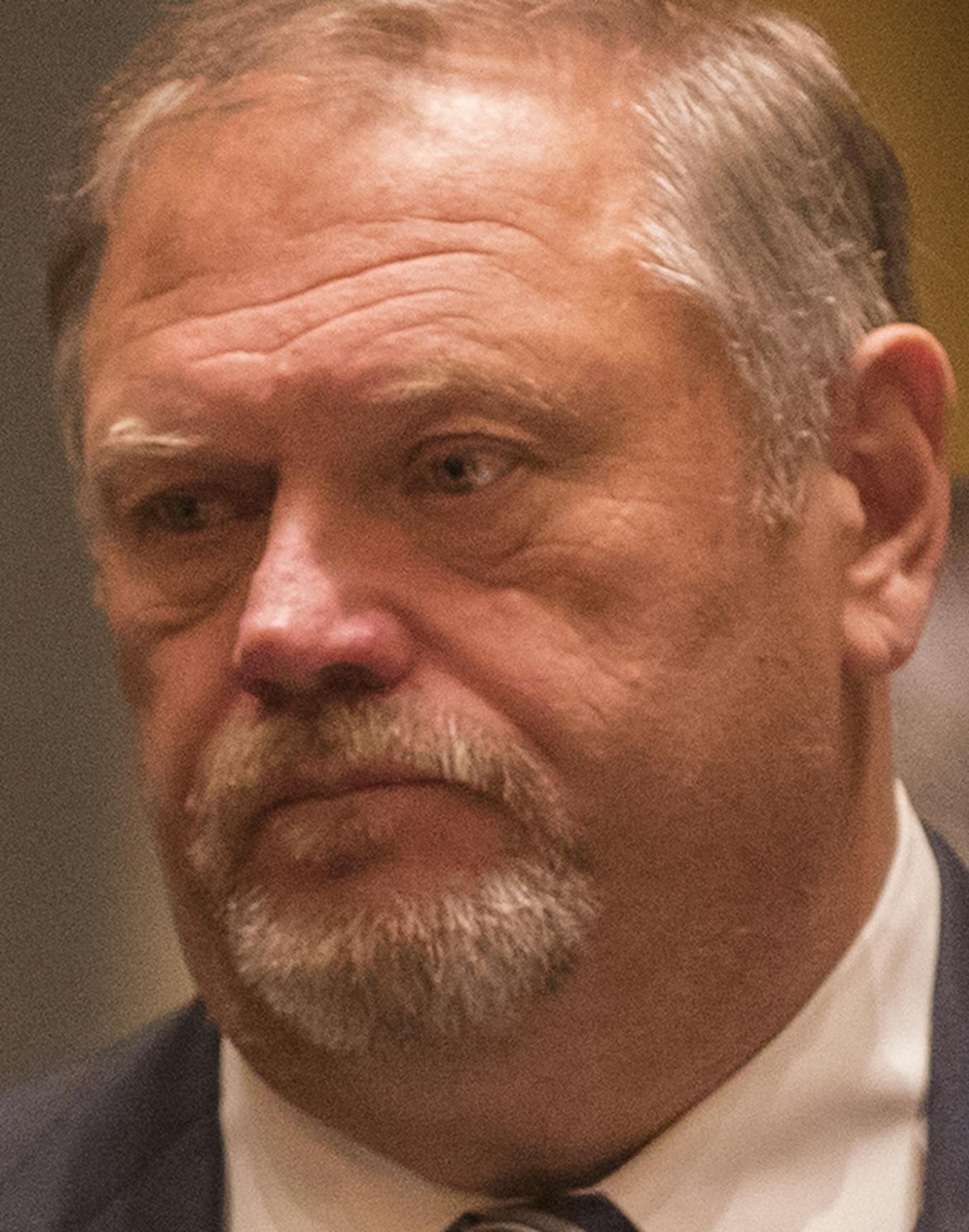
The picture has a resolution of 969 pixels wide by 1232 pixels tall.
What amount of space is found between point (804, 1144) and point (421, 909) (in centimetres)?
30

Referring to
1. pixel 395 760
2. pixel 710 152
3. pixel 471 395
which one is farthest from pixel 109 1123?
pixel 710 152

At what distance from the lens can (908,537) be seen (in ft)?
3.32

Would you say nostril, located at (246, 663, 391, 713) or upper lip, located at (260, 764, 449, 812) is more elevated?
nostril, located at (246, 663, 391, 713)

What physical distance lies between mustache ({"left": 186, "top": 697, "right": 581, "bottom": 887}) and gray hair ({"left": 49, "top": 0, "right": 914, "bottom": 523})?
0.69 ft

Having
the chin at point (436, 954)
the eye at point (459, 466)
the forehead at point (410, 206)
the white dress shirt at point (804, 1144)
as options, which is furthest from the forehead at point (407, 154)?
the white dress shirt at point (804, 1144)

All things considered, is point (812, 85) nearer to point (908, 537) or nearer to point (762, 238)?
point (762, 238)

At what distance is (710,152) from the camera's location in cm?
96

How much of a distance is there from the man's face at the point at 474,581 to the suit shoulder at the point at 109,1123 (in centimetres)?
28

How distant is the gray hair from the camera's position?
3.09ft

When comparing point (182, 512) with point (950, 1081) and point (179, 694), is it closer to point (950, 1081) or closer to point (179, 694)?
point (179, 694)

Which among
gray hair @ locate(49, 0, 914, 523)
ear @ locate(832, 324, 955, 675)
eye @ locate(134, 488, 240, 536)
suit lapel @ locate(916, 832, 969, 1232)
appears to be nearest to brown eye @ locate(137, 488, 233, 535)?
eye @ locate(134, 488, 240, 536)

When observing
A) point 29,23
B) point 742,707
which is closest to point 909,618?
point 742,707

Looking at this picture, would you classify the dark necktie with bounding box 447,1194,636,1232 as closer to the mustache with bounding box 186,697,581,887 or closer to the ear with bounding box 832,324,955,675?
the mustache with bounding box 186,697,581,887

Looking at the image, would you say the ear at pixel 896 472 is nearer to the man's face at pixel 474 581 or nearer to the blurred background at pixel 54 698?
the man's face at pixel 474 581
